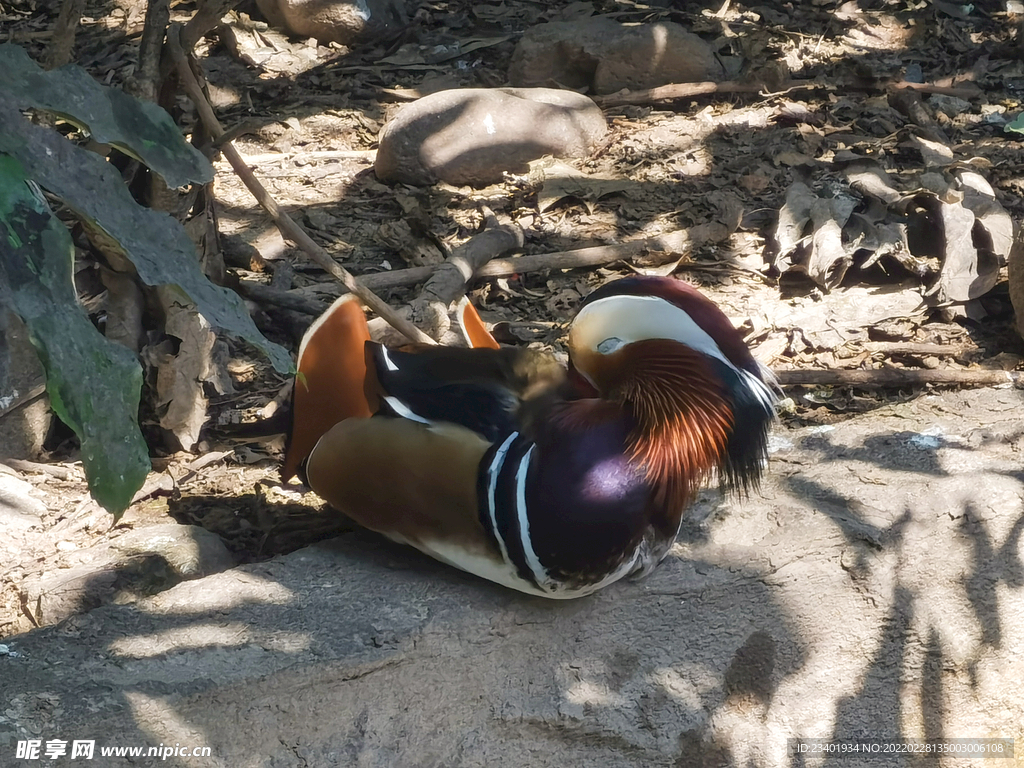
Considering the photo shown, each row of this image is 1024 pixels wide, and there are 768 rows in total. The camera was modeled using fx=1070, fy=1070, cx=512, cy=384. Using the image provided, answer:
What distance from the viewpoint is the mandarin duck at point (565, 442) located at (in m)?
2.45

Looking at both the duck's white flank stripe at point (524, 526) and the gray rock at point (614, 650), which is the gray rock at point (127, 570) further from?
the duck's white flank stripe at point (524, 526)

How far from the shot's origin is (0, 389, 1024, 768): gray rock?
2289 mm

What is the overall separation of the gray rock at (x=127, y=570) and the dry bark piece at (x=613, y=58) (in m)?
4.38

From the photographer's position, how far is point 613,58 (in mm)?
6512

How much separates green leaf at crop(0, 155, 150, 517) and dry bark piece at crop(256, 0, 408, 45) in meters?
5.92

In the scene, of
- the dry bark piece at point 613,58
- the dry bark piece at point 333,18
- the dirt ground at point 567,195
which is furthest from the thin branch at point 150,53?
the dry bark piece at point 333,18

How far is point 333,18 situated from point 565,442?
17.6 feet

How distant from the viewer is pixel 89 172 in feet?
5.29

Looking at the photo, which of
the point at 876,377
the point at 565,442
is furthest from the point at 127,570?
the point at 876,377

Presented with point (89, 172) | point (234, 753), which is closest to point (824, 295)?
point (234, 753)

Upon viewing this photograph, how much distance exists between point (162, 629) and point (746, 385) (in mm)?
1474

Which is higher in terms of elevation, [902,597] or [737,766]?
[902,597]

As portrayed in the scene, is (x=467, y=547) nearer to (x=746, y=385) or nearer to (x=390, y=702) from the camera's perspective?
(x=390, y=702)

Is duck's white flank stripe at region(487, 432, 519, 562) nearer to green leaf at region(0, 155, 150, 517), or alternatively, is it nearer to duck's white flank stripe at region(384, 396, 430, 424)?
duck's white flank stripe at region(384, 396, 430, 424)
